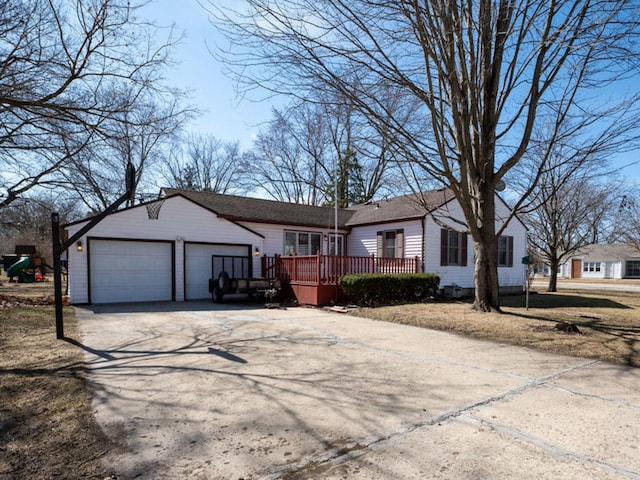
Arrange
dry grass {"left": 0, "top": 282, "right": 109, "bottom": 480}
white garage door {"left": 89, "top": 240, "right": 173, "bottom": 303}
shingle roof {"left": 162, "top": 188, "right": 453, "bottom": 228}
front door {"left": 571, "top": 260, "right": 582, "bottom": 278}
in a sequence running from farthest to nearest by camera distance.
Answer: front door {"left": 571, "top": 260, "right": 582, "bottom": 278}
shingle roof {"left": 162, "top": 188, "right": 453, "bottom": 228}
white garage door {"left": 89, "top": 240, "right": 173, "bottom": 303}
dry grass {"left": 0, "top": 282, "right": 109, "bottom": 480}

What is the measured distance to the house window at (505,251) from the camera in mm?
18406

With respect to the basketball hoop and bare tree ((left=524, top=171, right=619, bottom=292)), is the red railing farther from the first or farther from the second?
bare tree ((left=524, top=171, right=619, bottom=292))

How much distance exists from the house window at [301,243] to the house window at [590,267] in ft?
144

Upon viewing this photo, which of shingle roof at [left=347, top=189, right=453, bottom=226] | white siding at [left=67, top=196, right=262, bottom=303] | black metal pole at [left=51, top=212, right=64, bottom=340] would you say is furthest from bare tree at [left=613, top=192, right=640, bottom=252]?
black metal pole at [left=51, top=212, right=64, bottom=340]

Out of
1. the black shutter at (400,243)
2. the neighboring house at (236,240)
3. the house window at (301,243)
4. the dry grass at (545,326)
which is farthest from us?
the house window at (301,243)

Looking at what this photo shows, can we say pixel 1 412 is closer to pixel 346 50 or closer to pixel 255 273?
pixel 346 50

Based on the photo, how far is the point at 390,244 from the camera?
17.2 meters

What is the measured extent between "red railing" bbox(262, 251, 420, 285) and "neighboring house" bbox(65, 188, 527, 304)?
0.54 metres

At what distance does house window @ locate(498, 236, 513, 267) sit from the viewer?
1841cm

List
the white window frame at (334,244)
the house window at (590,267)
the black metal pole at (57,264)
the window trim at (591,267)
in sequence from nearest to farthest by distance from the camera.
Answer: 1. the black metal pole at (57,264)
2. the white window frame at (334,244)
3. the window trim at (591,267)
4. the house window at (590,267)

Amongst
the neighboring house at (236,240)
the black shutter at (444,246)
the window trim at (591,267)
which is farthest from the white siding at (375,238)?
the window trim at (591,267)

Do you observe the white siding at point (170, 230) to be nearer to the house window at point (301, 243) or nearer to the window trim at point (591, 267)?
the house window at point (301, 243)

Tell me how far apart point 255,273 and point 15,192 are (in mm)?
8748

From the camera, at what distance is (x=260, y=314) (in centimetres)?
1053
